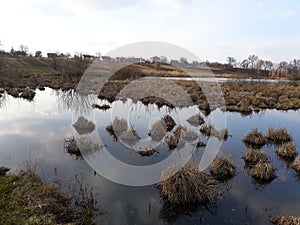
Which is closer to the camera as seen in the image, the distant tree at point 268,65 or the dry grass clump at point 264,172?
the dry grass clump at point 264,172

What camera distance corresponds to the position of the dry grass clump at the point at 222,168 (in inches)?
346

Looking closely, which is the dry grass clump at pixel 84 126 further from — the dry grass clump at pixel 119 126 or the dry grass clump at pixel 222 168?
the dry grass clump at pixel 222 168

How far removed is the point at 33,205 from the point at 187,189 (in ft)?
12.6

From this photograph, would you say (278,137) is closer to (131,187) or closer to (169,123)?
(169,123)

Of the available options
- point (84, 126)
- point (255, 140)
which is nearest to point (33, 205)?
point (84, 126)

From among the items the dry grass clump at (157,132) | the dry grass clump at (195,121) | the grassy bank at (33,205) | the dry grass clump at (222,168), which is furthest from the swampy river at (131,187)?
the dry grass clump at (195,121)

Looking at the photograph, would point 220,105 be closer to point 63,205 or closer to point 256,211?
point 256,211

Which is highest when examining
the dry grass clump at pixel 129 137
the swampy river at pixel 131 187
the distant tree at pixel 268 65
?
the distant tree at pixel 268 65

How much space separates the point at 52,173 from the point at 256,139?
30.5ft

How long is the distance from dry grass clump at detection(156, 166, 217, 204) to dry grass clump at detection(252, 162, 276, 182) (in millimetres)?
2181

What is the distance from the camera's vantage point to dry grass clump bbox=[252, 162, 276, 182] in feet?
28.3

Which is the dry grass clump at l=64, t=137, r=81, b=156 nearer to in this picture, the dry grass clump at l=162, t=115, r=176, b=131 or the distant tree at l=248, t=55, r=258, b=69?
the dry grass clump at l=162, t=115, r=176, b=131

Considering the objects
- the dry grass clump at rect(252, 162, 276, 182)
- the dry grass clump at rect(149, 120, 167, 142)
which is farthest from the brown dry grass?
the dry grass clump at rect(149, 120, 167, 142)

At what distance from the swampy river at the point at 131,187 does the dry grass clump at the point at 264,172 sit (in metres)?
0.22
